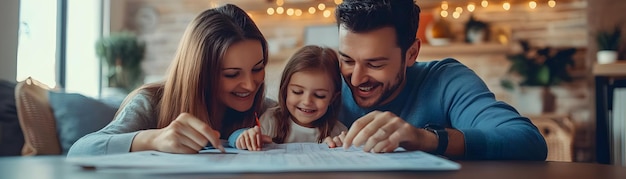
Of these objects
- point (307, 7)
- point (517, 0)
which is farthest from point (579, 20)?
point (307, 7)

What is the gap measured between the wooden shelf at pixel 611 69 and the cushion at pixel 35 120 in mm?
2189

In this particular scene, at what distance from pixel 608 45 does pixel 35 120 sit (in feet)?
7.58

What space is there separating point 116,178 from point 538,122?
2506mm

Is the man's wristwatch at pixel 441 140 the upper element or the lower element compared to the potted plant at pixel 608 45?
lower

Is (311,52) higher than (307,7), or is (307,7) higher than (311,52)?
(307,7)

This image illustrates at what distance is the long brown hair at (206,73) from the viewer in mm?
914

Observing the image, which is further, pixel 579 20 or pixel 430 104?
pixel 579 20

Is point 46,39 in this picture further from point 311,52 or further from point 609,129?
point 609,129

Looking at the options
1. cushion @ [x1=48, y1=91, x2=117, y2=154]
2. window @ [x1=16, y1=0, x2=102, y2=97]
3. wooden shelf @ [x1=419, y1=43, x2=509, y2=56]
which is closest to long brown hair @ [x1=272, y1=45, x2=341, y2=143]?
cushion @ [x1=48, y1=91, x2=117, y2=154]

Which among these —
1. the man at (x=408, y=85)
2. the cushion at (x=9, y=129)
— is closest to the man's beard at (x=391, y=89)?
the man at (x=408, y=85)

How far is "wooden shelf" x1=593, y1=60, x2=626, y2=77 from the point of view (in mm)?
2639

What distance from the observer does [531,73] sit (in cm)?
284

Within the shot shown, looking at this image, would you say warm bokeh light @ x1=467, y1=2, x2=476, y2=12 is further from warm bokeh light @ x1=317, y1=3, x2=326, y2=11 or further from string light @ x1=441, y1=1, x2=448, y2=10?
warm bokeh light @ x1=317, y1=3, x2=326, y2=11

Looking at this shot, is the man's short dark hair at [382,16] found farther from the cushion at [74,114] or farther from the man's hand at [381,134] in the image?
the cushion at [74,114]
